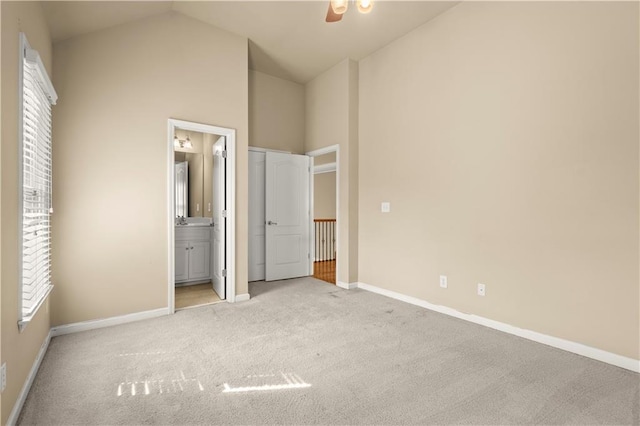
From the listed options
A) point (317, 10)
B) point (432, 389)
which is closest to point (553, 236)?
point (432, 389)

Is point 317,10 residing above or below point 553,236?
above

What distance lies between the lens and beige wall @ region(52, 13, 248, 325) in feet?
9.70

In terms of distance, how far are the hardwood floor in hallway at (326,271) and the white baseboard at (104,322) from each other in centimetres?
249

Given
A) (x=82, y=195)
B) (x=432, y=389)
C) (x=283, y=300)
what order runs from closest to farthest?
(x=432, y=389), (x=82, y=195), (x=283, y=300)

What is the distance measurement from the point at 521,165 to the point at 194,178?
4640mm

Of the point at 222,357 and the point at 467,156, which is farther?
the point at 467,156

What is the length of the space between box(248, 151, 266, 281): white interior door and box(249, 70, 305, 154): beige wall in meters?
0.32

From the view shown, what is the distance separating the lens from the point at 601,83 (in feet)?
7.93

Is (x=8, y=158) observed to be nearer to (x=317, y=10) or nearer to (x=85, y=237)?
(x=85, y=237)

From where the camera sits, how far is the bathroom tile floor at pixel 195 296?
3.89m

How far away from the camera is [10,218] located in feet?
5.76

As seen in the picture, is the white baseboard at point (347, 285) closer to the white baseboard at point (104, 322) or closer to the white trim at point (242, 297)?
the white trim at point (242, 297)

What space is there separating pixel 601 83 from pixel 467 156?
1129 millimetres

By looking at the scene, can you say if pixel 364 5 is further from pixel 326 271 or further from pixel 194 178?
pixel 326 271
